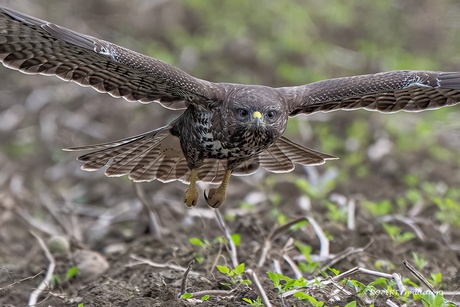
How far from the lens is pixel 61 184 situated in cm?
980

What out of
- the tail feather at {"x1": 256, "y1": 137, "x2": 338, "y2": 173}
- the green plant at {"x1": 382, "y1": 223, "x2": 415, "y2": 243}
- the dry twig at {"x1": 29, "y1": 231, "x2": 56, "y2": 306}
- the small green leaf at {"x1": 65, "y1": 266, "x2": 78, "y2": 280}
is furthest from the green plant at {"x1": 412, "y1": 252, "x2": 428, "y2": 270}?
the dry twig at {"x1": 29, "y1": 231, "x2": 56, "y2": 306}

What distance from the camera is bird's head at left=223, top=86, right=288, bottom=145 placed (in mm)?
5957

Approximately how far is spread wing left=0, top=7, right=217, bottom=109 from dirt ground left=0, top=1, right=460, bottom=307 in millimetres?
1018

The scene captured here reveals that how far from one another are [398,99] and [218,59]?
648 centimetres

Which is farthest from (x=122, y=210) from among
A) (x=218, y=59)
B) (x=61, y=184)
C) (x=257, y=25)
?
(x=257, y=25)

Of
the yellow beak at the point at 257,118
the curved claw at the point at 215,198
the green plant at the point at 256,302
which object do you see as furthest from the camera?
the curved claw at the point at 215,198

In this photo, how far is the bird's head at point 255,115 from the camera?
19.5ft

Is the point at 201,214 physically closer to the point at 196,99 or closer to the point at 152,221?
the point at 152,221

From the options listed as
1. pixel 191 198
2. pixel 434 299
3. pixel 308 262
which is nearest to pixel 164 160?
pixel 191 198

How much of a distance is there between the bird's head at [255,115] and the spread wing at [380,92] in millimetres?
411

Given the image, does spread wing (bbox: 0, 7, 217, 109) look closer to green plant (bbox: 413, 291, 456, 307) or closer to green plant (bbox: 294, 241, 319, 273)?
green plant (bbox: 294, 241, 319, 273)

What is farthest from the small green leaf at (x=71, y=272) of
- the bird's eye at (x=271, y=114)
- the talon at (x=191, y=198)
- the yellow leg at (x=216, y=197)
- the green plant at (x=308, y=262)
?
the bird's eye at (x=271, y=114)

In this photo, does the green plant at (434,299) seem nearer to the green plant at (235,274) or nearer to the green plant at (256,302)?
the green plant at (256,302)

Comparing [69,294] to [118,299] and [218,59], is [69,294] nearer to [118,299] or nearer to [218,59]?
[118,299]
